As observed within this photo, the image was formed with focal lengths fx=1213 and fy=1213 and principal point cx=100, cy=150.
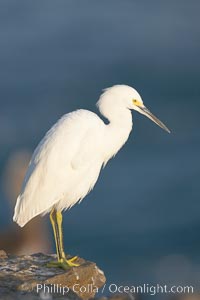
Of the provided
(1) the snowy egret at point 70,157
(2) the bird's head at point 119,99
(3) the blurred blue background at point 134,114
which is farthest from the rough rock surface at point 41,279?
(3) the blurred blue background at point 134,114

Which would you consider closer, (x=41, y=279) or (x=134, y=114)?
(x=41, y=279)

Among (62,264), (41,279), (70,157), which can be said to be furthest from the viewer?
(70,157)

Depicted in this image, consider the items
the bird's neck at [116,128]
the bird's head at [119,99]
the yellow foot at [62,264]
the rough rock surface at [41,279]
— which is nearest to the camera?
the rough rock surface at [41,279]

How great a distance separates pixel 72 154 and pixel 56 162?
188 millimetres

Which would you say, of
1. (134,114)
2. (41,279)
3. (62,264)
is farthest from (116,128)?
(134,114)

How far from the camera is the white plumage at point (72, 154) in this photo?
412 inches

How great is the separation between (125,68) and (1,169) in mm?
7542

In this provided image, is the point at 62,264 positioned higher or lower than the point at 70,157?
lower

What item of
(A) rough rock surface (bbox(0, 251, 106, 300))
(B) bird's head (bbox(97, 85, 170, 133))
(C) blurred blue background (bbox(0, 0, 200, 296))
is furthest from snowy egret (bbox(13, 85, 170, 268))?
(C) blurred blue background (bbox(0, 0, 200, 296))

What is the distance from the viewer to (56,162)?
10508mm

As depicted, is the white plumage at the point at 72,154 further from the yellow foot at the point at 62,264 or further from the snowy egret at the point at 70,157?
the yellow foot at the point at 62,264

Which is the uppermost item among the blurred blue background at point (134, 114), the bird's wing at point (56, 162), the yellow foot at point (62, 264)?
the blurred blue background at point (134, 114)

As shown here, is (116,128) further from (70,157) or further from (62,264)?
(62,264)

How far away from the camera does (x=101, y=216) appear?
71.3 feet
